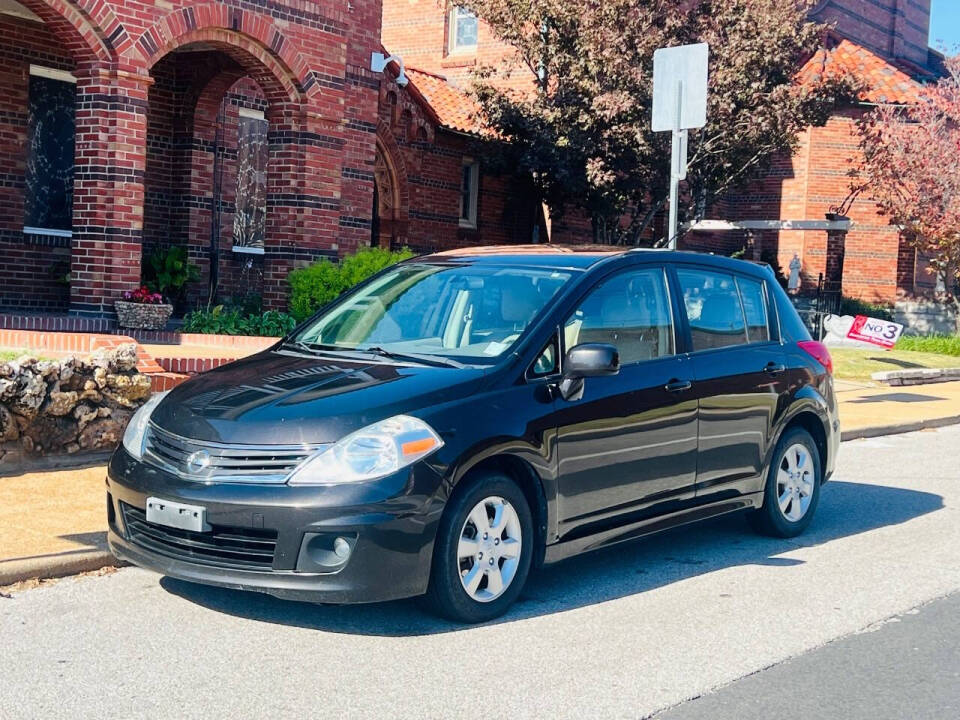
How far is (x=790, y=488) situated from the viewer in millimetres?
7969

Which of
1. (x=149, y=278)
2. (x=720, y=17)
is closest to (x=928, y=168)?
(x=720, y=17)

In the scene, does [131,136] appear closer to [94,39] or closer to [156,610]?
[94,39]

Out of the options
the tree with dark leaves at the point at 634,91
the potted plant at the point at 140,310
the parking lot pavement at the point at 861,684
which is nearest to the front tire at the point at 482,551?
the parking lot pavement at the point at 861,684

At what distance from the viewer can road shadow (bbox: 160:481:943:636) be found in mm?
5766

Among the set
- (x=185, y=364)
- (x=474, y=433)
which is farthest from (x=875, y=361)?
(x=474, y=433)

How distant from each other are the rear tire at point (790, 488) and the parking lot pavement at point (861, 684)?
1.85m

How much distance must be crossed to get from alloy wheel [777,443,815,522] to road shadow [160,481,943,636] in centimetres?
20

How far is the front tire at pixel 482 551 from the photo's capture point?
5520 mm

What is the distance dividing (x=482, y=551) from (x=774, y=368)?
2887mm

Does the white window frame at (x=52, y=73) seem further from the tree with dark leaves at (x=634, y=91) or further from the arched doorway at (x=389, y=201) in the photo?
the tree with dark leaves at (x=634, y=91)

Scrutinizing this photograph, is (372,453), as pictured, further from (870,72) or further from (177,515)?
(870,72)

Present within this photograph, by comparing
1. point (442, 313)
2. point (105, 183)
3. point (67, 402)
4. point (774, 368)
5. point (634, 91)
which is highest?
point (634, 91)

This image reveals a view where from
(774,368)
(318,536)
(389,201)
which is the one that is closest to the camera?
(318,536)

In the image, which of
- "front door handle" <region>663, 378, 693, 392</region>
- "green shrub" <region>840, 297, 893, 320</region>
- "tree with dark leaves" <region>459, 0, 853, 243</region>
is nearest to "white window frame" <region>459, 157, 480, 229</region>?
"tree with dark leaves" <region>459, 0, 853, 243</region>
